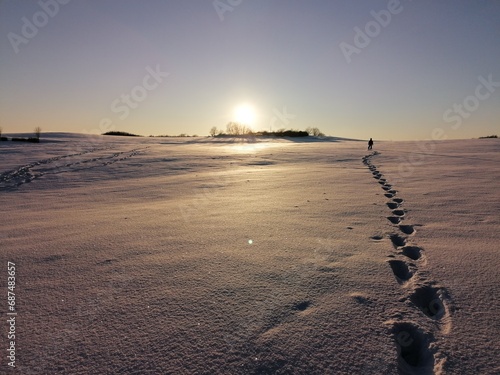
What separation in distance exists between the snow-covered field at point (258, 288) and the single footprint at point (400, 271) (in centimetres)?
1

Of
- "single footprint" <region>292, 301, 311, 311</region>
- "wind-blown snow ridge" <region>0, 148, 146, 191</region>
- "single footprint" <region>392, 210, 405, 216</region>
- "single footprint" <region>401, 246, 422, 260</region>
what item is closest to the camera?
"single footprint" <region>292, 301, 311, 311</region>

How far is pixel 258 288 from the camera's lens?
1820mm

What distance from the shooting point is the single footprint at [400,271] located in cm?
201

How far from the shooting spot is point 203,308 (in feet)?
5.35

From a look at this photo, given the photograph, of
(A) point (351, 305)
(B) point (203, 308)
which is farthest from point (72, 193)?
(A) point (351, 305)

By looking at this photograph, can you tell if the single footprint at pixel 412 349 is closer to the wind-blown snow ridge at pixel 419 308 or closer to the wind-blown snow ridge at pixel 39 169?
the wind-blown snow ridge at pixel 419 308

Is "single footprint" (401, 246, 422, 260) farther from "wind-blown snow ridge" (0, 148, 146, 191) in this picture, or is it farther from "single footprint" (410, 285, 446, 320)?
"wind-blown snow ridge" (0, 148, 146, 191)

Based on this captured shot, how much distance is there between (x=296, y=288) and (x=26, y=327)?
1499 millimetres

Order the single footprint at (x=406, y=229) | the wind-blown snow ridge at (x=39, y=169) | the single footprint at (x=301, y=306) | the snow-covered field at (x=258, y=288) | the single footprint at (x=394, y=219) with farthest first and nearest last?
1. the wind-blown snow ridge at (x=39, y=169)
2. the single footprint at (x=394, y=219)
3. the single footprint at (x=406, y=229)
4. the single footprint at (x=301, y=306)
5. the snow-covered field at (x=258, y=288)

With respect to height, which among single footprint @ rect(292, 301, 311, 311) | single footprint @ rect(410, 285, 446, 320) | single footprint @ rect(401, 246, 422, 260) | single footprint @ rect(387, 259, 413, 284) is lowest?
single footprint @ rect(292, 301, 311, 311)

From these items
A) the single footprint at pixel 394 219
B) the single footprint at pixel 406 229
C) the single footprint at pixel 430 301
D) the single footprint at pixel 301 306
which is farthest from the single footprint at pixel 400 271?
the single footprint at pixel 394 219

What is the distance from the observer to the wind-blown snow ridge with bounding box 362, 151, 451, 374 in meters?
1.34

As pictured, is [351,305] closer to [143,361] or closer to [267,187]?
[143,361]

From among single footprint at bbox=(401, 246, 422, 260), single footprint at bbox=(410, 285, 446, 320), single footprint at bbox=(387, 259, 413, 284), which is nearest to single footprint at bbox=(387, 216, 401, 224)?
single footprint at bbox=(401, 246, 422, 260)
